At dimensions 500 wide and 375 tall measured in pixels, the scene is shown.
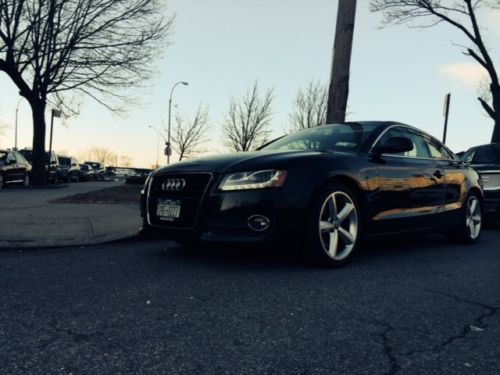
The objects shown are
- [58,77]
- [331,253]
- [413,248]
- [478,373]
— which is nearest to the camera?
[478,373]

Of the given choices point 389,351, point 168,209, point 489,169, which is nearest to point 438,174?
point 168,209

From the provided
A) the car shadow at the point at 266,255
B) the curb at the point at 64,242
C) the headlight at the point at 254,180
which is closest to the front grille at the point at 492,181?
the car shadow at the point at 266,255

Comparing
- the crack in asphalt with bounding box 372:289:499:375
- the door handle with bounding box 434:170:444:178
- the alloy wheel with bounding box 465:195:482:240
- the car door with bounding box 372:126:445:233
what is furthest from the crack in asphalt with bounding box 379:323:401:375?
the alloy wheel with bounding box 465:195:482:240

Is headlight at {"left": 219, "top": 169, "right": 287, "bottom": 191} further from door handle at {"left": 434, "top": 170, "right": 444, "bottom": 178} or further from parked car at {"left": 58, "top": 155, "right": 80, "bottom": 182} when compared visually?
parked car at {"left": 58, "top": 155, "right": 80, "bottom": 182}

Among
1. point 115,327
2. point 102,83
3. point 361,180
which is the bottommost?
point 115,327

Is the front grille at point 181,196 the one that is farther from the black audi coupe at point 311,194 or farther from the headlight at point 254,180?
the headlight at point 254,180

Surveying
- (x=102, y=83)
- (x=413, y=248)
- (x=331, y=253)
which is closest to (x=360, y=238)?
(x=331, y=253)

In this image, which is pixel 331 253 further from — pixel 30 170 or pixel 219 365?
pixel 30 170

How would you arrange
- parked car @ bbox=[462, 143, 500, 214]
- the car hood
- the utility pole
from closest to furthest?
the car hood, parked car @ bbox=[462, 143, 500, 214], the utility pole

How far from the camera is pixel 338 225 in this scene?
13.3ft

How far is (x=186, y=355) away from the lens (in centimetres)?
205

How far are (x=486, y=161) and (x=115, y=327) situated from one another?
27.3 ft

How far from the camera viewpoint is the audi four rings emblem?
4008 millimetres

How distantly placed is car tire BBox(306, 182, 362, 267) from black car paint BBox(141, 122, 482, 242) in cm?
9
